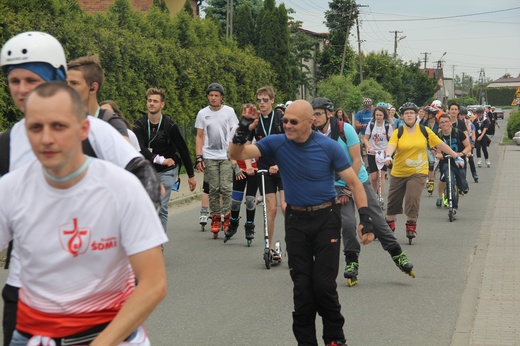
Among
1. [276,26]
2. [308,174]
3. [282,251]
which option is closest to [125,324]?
[308,174]

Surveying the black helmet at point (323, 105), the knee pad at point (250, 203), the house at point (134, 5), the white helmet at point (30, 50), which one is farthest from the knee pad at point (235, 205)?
the house at point (134, 5)

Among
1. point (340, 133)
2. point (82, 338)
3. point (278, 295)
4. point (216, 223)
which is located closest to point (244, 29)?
point (216, 223)

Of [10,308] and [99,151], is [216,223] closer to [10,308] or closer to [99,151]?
[10,308]

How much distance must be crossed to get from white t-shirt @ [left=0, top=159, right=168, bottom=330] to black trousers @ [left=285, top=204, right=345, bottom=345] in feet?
11.7

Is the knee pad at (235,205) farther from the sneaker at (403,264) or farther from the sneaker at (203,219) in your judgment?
the sneaker at (403,264)

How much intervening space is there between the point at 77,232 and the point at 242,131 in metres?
3.41

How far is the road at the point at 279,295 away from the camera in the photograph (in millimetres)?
7340

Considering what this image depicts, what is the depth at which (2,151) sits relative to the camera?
357cm

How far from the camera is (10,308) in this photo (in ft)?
11.7

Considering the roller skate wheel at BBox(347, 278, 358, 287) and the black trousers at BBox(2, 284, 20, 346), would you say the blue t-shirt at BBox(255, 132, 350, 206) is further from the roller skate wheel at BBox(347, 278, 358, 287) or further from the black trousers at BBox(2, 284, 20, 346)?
the black trousers at BBox(2, 284, 20, 346)

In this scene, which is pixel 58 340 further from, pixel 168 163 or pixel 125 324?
pixel 168 163

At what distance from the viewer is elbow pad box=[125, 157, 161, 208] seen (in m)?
3.33

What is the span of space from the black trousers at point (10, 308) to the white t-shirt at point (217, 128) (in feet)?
30.5

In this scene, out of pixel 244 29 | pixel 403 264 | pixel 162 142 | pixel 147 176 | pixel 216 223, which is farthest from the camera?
pixel 244 29
